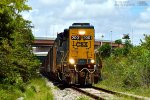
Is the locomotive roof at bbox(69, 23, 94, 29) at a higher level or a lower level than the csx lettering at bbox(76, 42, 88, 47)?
higher

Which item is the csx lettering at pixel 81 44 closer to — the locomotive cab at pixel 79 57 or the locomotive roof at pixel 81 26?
the locomotive cab at pixel 79 57

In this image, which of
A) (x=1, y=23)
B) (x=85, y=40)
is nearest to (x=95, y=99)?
(x=1, y=23)

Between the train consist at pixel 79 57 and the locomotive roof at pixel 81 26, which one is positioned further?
the locomotive roof at pixel 81 26

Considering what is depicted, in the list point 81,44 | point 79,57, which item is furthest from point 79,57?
point 81,44

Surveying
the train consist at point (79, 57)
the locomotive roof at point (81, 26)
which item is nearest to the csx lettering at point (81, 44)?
the train consist at point (79, 57)

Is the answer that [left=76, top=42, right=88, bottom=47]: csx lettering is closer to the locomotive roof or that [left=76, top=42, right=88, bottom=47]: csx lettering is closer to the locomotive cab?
the locomotive cab

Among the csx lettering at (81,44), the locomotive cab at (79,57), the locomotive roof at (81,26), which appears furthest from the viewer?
the csx lettering at (81,44)

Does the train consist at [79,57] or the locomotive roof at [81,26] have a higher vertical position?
the locomotive roof at [81,26]

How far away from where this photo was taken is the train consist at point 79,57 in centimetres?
2920

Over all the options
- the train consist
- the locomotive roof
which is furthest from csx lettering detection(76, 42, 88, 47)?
the locomotive roof

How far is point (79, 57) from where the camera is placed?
2966 cm

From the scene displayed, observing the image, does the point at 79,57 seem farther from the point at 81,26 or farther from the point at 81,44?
Result: the point at 81,26

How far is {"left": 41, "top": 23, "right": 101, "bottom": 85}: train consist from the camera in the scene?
29203 mm

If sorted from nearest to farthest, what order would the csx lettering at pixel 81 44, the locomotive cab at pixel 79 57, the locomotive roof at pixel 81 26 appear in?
the locomotive cab at pixel 79 57
the locomotive roof at pixel 81 26
the csx lettering at pixel 81 44
